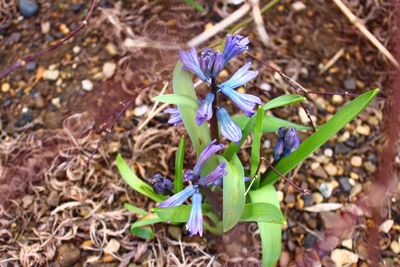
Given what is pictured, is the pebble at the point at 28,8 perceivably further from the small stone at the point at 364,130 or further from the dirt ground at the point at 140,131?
the small stone at the point at 364,130

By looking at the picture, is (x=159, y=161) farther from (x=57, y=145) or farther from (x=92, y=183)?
(x=57, y=145)

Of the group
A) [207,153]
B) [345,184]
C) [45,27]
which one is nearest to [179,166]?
[207,153]

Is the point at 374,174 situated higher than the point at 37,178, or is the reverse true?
the point at 37,178

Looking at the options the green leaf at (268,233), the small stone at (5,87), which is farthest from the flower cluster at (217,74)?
the small stone at (5,87)

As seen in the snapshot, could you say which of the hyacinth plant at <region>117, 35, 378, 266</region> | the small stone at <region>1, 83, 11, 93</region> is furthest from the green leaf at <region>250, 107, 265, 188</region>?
the small stone at <region>1, 83, 11, 93</region>

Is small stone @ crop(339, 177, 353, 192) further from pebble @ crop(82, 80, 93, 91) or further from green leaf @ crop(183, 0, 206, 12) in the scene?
pebble @ crop(82, 80, 93, 91)

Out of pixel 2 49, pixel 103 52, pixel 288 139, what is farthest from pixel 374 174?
pixel 2 49
